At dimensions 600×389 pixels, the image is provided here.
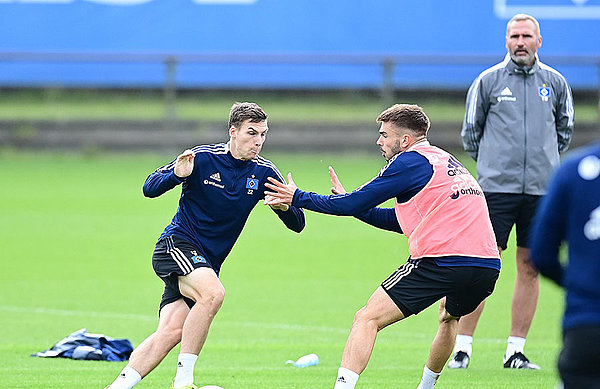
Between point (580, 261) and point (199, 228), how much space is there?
3.50 m

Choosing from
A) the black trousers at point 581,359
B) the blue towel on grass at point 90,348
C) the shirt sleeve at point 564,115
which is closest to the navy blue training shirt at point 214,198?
the blue towel on grass at point 90,348

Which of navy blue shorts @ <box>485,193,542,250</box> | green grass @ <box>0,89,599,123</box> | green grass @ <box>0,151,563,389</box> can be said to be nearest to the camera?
green grass @ <box>0,151,563,389</box>

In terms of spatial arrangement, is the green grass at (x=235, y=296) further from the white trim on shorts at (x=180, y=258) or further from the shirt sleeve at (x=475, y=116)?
the shirt sleeve at (x=475, y=116)

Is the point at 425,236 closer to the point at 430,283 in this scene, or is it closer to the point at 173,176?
the point at 430,283

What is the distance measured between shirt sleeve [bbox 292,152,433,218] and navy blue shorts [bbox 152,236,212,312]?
0.87 meters

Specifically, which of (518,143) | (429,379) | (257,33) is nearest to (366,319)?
(429,379)

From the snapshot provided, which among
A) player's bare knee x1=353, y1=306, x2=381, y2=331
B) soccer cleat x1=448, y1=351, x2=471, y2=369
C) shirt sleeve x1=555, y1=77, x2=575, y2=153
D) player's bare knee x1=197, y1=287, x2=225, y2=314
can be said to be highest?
shirt sleeve x1=555, y1=77, x2=575, y2=153

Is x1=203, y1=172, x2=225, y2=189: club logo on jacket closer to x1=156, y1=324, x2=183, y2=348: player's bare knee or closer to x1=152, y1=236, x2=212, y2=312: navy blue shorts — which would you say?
x1=152, y1=236, x2=212, y2=312: navy blue shorts

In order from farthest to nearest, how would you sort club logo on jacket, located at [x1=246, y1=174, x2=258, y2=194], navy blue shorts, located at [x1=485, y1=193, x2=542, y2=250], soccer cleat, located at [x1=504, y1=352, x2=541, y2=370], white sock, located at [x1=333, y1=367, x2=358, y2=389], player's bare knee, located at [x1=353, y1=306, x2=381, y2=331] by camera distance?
navy blue shorts, located at [x1=485, y1=193, x2=542, y2=250]
soccer cleat, located at [x1=504, y1=352, x2=541, y2=370]
club logo on jacket, located at [x1=246, y1=174, x2=258, y2=194]
player's bare knee, located at [x1=353, y1=306, x2=381, y2=331]
white sock, located at [x1=333, y1=367, x2=358, y2=389]

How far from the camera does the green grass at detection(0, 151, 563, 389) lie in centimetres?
850

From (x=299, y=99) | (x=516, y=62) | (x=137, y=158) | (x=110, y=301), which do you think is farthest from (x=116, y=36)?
(x=516, y=62)

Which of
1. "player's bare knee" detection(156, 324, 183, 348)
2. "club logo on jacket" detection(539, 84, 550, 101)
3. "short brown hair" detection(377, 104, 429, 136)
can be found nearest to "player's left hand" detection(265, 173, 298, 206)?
"short brown hair" detection(377, 104, 429, 136)

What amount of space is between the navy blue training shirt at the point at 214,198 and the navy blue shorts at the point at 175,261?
0.08m

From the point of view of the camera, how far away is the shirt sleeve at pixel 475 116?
8.98 m
